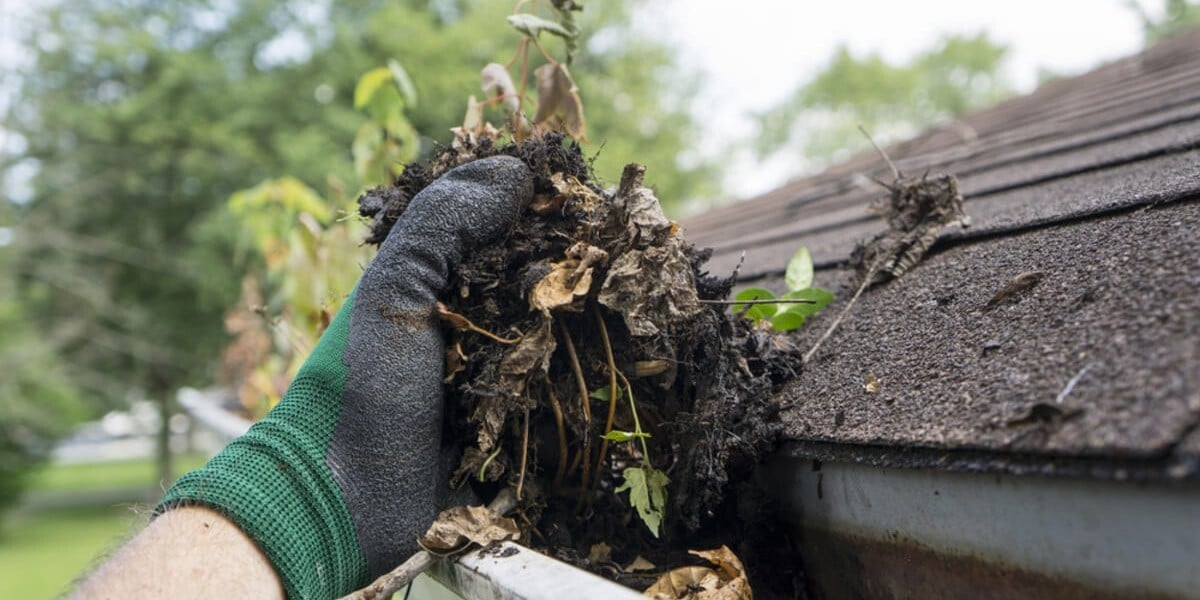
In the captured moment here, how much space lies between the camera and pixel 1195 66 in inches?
102

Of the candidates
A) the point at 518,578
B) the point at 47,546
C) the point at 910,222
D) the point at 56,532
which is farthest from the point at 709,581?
the point at 56,532

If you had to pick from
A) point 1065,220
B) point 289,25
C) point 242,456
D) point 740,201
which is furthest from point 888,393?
point 289,25

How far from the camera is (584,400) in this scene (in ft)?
3.30

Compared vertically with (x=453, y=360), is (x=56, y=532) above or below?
below

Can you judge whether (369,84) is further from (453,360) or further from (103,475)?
(103,475)

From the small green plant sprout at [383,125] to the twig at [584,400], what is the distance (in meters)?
1.30

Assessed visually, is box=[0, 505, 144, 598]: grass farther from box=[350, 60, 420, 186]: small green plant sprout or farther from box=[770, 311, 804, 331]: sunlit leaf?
box=[770, 311, 804, 331]: sunlit leaf

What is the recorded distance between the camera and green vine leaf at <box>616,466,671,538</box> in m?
0.99

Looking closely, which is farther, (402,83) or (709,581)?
(402,83)

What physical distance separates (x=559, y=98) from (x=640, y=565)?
80cm

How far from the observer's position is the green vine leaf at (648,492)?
3.24 ft

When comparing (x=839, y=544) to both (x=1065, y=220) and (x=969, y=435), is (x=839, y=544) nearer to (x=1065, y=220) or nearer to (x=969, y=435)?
(x=969, y=435)

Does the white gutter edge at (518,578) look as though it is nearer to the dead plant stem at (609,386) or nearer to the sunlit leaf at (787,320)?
the dead plant stem at (609,386)

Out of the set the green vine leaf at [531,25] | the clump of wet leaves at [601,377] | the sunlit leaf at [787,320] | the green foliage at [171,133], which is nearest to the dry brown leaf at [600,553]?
the clump of wet leaves at [601,377]
